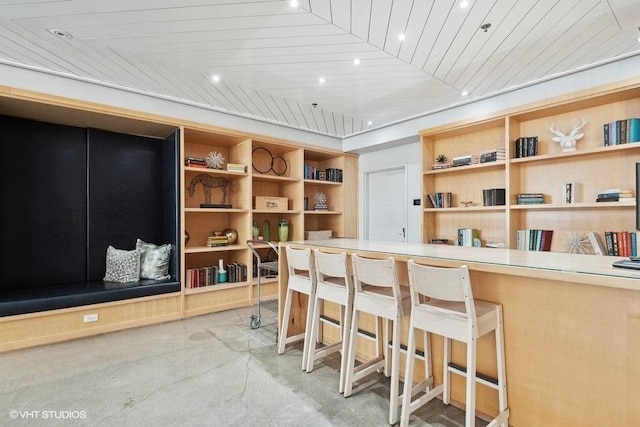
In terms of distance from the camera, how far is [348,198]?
570 cm

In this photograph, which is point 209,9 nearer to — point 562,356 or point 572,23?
point 572,23

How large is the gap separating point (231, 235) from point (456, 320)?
135 inches

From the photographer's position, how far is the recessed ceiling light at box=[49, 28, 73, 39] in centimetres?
242

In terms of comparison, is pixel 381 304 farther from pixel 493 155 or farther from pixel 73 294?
pixel 73 294

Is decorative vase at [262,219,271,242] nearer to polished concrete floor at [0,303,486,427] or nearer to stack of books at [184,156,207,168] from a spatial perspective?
stack of books at [184,156,207,168]

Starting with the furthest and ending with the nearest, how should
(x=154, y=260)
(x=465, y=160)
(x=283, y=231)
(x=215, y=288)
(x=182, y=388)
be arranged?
(x=283, y=231) → (x=215, y=288) → (x=465, y=160) → (x=154, y=260) → (x=182, y=388)

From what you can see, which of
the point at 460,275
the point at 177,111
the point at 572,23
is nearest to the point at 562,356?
the point at 460,275

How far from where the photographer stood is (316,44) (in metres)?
2.60

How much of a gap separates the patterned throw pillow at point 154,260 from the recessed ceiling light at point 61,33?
7.42ft

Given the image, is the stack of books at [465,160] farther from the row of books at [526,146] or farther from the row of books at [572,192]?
the row of books at [572,192]

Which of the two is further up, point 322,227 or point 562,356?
point 322,227

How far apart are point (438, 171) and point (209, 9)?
124 inches

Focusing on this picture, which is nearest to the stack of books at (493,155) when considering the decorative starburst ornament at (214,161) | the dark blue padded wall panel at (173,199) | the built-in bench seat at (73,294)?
the decorative starburst ornament at (214,161)

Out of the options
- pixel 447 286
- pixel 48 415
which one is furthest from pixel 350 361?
pixel 48 415
